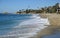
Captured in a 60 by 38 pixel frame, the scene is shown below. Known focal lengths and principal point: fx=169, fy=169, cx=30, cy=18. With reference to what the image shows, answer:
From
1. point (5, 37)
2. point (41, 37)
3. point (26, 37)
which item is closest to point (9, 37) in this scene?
point (5, 37)

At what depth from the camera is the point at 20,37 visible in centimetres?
1124

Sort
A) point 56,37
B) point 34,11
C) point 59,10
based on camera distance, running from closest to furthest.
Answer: point 56,37 < point 59,10 < point 34,11

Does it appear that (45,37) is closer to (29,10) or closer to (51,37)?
(51,37)

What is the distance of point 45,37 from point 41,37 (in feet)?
0.86

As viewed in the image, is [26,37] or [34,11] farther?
[34,11]

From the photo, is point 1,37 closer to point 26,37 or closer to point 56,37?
point 26,37

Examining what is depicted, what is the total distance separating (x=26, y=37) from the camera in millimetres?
11141

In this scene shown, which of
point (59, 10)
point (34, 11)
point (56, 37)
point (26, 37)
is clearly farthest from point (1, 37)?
point (34, 11)

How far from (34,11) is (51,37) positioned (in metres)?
152

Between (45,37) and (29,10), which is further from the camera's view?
(29,10)

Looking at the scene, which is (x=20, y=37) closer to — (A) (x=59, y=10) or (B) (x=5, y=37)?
(B) (x=5, y=37)

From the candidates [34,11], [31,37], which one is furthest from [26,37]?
[34,11]

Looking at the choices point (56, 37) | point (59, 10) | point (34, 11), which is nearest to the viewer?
point (56, 37)

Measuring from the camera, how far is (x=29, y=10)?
543ft
